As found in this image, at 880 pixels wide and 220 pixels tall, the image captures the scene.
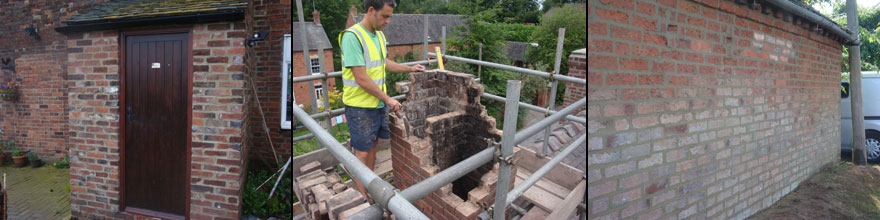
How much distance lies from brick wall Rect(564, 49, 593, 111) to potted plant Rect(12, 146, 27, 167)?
33.1 feet

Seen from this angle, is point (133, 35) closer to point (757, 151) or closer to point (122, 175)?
point (122, 175)

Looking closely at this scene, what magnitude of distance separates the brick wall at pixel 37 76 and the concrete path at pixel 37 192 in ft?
1.42

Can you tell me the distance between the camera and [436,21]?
1950cm

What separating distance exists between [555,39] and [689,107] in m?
4.66

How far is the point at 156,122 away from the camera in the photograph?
13.5ft

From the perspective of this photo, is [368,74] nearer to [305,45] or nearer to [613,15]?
[305,45]

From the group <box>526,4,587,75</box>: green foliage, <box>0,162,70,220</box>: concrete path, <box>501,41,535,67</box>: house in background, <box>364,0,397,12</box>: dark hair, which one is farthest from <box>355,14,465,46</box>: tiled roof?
<box>364,0,397,12</box>: dark hair

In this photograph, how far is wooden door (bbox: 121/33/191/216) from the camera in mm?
3947

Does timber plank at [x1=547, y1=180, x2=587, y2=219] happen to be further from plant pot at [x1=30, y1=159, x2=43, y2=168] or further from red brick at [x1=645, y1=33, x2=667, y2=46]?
plant pot at [x1=30, y1=159, x2=43, y2=168]

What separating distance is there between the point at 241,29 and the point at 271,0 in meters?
0.68

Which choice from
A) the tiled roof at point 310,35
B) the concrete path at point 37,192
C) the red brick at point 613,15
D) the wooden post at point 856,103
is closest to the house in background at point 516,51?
the tiled roof at point 310,35

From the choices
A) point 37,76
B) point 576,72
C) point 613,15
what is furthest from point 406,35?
point 613,15

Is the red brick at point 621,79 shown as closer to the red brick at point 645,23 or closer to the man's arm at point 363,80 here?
the red brick at point 645,23

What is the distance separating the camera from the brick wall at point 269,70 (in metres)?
4.17
